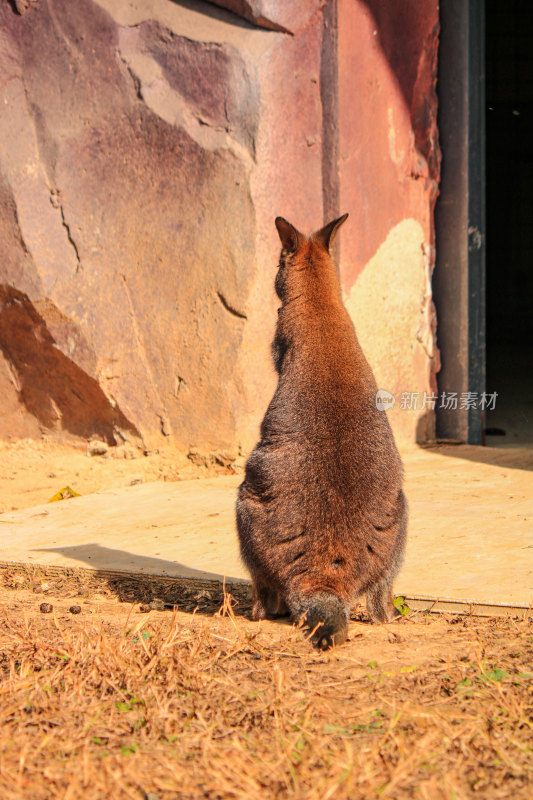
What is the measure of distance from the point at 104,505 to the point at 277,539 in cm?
247

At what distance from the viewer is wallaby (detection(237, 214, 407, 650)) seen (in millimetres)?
2729

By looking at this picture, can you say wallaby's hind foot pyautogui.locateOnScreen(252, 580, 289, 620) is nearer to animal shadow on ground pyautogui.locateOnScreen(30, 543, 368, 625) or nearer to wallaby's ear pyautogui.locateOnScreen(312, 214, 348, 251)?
animal shadow on ground pyautogui.locateOnScreen(30, 543, 368, 625)

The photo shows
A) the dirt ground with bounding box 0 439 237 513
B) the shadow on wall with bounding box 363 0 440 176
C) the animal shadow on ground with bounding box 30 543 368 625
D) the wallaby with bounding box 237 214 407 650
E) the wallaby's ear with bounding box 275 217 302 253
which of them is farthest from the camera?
the shadow on wall with bounding box 363 0 440 176

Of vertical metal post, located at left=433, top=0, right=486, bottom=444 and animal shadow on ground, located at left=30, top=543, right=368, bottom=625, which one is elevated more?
vertical metal post, located at left=433, top=0, right=486, bottom=444

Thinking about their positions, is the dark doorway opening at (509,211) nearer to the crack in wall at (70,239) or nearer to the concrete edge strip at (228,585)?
the crack in wall at (70,239)

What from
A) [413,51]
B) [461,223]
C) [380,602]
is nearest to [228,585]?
[380,602]

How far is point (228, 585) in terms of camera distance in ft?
11.6

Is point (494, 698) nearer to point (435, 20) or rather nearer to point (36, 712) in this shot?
point (36, 712)

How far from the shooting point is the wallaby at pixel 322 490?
8.95 ft

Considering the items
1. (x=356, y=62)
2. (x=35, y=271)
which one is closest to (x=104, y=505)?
(x=35, y=271)

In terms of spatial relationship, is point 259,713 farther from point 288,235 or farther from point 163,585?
point 288,235

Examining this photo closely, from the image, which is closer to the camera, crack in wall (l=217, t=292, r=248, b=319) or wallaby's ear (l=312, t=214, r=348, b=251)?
wallaby's ear (l=312, t=214, r=348, b=251)

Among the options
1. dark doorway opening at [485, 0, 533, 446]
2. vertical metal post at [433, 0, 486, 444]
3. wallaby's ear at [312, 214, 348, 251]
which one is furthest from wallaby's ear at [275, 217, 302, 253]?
dark doorway opening at [485, 0, 533, 446]

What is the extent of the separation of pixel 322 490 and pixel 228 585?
1018mm
